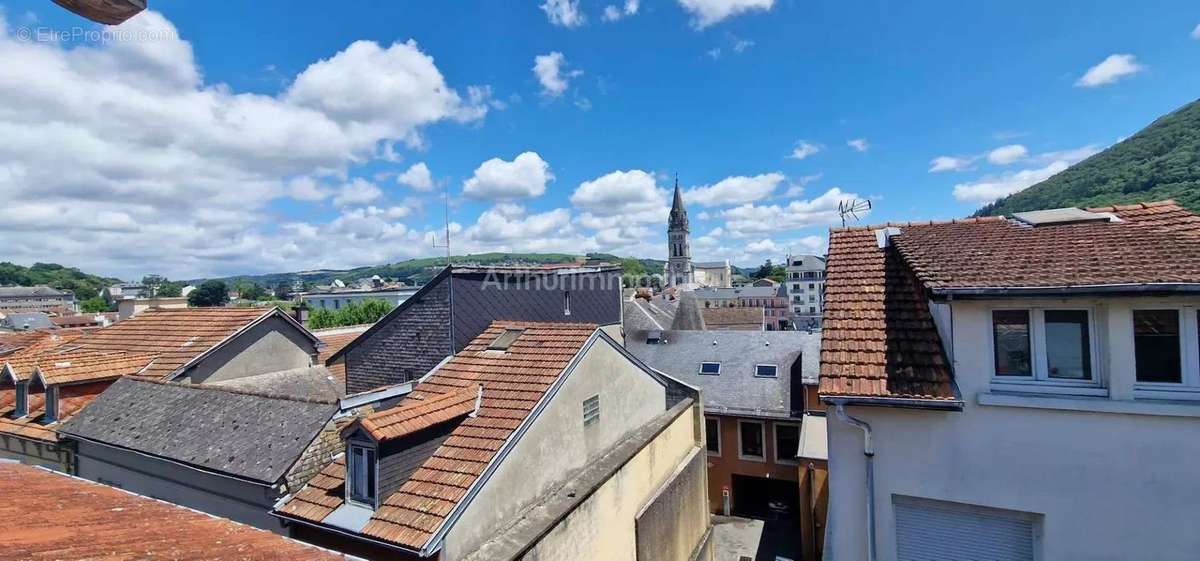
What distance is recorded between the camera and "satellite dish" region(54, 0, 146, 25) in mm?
1269

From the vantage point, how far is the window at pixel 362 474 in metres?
7.23

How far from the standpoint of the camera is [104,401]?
37.4 ft

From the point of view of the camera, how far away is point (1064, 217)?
6594 mm

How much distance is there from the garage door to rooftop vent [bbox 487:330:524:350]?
25.6 ft

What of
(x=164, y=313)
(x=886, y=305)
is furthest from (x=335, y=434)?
(x=164, y=313)

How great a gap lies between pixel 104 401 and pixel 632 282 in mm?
69801

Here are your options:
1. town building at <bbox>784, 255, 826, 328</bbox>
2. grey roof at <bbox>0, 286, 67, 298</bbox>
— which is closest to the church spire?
town building at <bbox>784, 255, 826, 328</bbox>

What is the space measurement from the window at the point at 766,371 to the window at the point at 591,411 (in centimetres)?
1192

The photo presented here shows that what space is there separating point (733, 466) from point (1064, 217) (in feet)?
51.4

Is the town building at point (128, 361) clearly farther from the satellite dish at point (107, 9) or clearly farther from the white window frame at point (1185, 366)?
the white window frame at point (1185, 366)

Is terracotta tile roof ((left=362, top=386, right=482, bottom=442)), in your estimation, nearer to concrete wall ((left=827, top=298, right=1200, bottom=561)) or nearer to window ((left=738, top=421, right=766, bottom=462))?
concrete wall ((left=827, top=298, right=1200, bottom=561))

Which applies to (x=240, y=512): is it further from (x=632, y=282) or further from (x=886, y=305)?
(x=632, y=282)

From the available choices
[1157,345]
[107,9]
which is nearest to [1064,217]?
[1157,345]

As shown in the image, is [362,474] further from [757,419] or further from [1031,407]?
[757,419]
